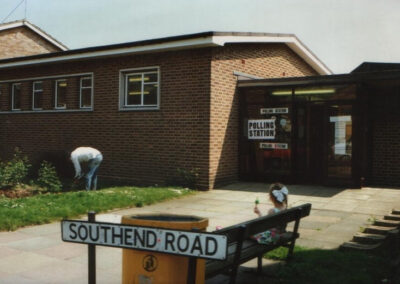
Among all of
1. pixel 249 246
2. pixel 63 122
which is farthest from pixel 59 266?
pixel 63 122

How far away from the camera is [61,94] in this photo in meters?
15.8

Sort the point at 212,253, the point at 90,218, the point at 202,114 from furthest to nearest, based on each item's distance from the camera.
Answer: the point at 202,114 < the point at 90,218 < the point at 212,253

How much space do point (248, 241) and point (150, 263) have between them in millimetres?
1847

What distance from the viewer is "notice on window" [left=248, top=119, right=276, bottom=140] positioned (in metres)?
12.9

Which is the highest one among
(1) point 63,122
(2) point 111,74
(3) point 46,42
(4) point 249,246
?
(3) point 46,42

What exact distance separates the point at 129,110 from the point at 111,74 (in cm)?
146

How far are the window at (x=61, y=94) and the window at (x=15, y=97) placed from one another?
2388 mm

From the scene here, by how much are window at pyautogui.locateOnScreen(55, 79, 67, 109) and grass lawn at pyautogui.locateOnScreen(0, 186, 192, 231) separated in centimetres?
607

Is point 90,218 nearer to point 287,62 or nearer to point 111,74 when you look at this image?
point 111,74

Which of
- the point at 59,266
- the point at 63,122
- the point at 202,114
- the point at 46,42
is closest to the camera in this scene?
the point at 59,266

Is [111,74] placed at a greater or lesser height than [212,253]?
greater

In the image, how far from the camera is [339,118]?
40.4 feet

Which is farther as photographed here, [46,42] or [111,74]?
[46,42]

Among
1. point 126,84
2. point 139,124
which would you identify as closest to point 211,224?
point 139,124
